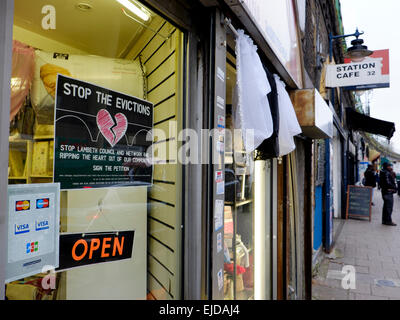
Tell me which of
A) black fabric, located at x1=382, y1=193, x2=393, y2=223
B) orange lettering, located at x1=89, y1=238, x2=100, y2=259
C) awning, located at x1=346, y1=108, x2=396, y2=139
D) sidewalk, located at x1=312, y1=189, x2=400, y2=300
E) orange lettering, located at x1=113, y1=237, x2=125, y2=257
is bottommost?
sidewalk, located at x1=312, y1=189, x2=400, y2=300

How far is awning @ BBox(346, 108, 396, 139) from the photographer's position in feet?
34.8

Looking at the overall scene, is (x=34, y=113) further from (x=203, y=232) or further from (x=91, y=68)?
(x=203, y=232)

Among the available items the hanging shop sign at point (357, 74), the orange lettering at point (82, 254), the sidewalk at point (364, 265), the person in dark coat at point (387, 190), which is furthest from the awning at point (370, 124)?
the orange lettering at point (82, 254)

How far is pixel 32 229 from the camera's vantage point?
1.12 metres

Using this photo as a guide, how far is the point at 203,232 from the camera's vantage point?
5.76 ft

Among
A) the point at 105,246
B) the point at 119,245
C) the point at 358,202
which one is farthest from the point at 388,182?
the point at 105,246

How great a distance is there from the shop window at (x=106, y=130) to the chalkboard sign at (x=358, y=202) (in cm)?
995

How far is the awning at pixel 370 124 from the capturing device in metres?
10.6

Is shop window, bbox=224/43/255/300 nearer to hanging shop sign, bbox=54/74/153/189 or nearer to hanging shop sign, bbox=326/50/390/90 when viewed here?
hanging shop sign, bbox=54/74/153/189

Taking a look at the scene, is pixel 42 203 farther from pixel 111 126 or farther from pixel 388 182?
pixel 388 182

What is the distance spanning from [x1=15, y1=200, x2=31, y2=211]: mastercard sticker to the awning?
40.2 ft

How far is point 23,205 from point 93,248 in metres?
0.56

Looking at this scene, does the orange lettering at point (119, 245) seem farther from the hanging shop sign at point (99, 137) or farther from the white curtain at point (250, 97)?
the white curtain at point (250, 97)

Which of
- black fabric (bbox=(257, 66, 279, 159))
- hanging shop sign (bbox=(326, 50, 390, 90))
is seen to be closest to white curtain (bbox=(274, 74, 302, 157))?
black fabric (bbox=(257, 66, 279, 159))
